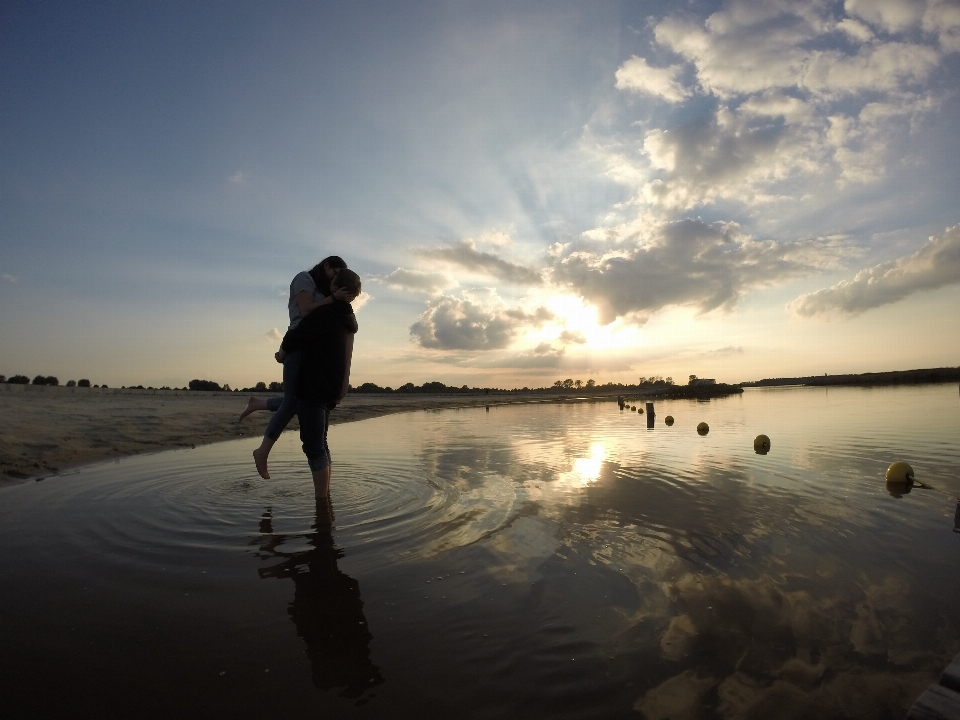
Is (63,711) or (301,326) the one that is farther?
(301,326)

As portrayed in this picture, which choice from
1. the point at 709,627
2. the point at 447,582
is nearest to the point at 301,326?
the point at 447,582

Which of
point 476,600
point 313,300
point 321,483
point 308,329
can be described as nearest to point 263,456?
point 321,483

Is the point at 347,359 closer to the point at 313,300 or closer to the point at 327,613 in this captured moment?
the point at 313,300

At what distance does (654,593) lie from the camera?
3.61 m

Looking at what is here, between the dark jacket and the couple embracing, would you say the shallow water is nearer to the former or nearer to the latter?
the couple embracing

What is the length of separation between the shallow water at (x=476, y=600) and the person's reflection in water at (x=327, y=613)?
2cm

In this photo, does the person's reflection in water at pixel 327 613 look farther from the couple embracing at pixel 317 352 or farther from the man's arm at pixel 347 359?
the man's arm at pixel 347 359

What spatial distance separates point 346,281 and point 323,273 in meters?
0.66

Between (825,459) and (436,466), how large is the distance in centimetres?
774

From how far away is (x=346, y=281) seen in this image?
594 centimetres

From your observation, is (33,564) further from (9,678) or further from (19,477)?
(19,477)

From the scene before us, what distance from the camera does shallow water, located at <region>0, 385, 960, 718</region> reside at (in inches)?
97.1

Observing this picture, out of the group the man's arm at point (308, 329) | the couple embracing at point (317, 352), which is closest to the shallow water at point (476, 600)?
the couple embracing at point (317, 352)

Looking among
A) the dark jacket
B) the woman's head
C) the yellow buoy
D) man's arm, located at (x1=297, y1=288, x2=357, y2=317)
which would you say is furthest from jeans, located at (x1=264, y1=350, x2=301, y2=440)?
the yellow buoy
